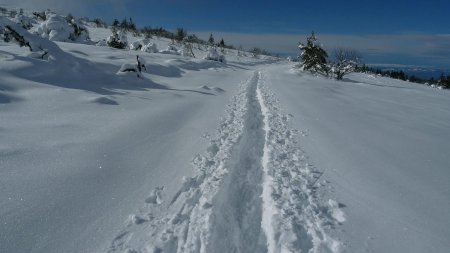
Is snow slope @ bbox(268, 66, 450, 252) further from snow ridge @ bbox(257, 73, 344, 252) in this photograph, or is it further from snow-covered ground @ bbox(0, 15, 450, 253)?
snow ridge @ bbox(257, 73, 344, 252)

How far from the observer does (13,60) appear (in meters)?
9.60

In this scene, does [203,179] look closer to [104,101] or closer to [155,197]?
[155,197]

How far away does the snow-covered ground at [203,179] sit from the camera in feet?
11.2

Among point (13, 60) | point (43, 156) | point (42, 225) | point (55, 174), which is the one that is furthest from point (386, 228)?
point (13, 60)

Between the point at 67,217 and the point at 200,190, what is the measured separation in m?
1.69

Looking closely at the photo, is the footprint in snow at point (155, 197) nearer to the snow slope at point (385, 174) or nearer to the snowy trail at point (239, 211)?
the snowy trail at point (239, 211)

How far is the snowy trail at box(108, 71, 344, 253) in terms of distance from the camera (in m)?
3.36

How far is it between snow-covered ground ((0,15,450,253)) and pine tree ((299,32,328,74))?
20.6 m

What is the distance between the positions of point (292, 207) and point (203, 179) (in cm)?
141

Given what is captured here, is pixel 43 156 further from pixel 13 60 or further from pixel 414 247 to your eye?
pixel 13 60

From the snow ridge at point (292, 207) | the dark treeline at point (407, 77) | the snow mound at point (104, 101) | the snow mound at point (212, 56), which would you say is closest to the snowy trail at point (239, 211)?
the snow ridge at point (292, 207)

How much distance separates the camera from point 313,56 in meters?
29.1

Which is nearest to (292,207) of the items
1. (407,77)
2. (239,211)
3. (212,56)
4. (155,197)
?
(239,211)

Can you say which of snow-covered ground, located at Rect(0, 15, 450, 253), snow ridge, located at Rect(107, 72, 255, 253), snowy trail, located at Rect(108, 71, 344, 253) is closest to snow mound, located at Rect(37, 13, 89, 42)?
snow-covered ground, located at Rect(0, 15, 450, 253)
